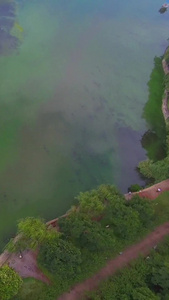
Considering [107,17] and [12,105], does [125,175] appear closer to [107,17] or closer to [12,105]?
[12,105]

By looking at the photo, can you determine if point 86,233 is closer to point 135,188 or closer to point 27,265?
point 27,265

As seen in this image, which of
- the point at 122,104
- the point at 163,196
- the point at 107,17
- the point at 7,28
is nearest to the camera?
the point at 163,196

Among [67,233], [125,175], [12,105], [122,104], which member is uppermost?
[12,105]

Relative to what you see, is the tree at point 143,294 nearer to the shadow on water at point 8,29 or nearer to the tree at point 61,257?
the tree at point 61,257

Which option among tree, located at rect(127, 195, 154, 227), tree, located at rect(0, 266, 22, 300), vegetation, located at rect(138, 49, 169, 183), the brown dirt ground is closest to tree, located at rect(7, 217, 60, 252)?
the brown dirt ground

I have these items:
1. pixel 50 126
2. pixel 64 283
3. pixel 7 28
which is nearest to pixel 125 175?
pixel 50 126

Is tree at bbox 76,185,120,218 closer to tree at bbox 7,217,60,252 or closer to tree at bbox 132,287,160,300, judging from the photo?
tree at bbox 7,217,60,252

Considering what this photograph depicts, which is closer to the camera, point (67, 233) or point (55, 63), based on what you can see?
point (67, 233)

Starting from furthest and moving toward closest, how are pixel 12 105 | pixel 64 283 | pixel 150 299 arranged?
pixel 12 105
pixel 64 283
pixel 150 299
